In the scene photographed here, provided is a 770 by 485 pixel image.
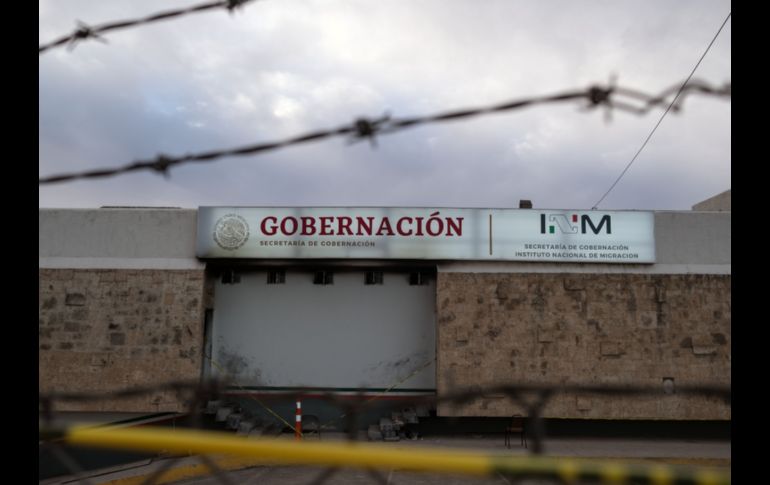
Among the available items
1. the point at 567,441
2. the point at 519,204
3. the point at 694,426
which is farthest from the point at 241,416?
the point at 694,426

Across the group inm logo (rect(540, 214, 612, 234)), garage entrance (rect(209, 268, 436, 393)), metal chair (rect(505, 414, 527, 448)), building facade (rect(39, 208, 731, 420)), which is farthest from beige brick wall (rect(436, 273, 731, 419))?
garage entrance (rect(209, 268, 436, 393))

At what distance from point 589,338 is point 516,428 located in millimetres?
2796

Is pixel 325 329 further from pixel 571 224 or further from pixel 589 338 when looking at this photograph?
pixel 571 224

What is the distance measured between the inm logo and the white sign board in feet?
0.08

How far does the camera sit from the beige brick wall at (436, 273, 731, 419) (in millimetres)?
14305

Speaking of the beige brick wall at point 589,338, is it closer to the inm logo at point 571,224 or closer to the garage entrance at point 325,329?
the inm logo at point 571,224

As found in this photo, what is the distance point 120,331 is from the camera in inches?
595

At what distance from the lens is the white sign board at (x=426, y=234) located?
588 inches

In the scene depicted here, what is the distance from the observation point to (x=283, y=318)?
16.4 meters

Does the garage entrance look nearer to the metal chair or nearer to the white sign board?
the white sign board

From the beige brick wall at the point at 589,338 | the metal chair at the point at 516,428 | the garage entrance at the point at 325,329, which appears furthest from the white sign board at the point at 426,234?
the metal chair at the point at 516,428

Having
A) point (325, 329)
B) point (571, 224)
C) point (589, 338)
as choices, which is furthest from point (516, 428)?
point (325, 329)
